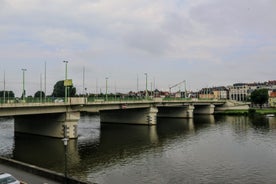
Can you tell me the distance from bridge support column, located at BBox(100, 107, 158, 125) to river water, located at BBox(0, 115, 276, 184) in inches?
971

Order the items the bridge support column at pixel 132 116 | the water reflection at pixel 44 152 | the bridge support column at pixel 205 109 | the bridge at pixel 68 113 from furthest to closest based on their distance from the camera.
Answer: the bridge support column at pixel 205 109, the bridge support column at pixel 132 116, the bridge at pixel 68 113, the water reflection at pixel 44 152

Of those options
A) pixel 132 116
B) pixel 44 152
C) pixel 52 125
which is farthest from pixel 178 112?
pixel 44 152

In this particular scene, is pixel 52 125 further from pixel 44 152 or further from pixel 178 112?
pixel 178 112

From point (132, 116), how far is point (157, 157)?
173ft

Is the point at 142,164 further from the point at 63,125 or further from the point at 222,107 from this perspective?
the point at 222,107

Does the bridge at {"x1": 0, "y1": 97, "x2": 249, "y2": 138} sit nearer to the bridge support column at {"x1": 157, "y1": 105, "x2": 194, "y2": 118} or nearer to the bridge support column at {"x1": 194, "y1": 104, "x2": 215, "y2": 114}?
the bridge support column at {"x1": 157, "y1": 105, "x2": 194, "y2": 118}

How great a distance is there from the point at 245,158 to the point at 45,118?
140ft

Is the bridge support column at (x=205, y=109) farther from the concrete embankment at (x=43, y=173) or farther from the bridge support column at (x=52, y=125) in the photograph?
the concrete embankment at (x=43, y=173)

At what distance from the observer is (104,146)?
57656 mm

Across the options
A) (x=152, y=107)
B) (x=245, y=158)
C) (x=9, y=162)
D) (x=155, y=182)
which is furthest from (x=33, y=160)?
(x=152, y=107)

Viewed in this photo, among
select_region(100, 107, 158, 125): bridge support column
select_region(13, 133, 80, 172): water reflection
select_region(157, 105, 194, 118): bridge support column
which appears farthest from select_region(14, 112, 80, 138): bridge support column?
select_region(157, 105, 194, 118): bridge support column

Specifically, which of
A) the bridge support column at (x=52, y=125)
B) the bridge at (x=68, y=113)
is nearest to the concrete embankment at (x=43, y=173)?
the bridge at (x=68, y=113)

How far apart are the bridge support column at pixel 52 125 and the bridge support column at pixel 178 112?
2636 inches

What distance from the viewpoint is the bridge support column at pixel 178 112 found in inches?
4879
